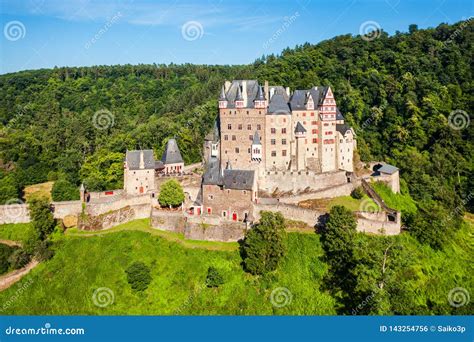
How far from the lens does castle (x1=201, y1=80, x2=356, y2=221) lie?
50.6 meters

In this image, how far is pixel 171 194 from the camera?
1895 inches

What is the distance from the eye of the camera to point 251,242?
3975 centimetres

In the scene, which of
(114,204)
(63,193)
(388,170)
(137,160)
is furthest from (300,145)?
(63,193)

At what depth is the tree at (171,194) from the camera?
48125 mm

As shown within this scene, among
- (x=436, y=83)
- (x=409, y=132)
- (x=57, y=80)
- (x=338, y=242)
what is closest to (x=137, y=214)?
(x=338, y=242)

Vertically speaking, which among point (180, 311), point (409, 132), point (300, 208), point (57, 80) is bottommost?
point (180, 311)

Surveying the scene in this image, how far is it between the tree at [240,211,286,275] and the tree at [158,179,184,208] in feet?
36.2

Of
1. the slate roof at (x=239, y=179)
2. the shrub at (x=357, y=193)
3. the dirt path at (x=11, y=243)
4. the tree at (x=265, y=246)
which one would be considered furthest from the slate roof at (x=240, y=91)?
the dirt path at (x=11, y=243)

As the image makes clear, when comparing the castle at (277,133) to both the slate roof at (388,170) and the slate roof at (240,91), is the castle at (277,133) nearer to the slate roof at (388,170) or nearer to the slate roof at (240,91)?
the slate roof at (240,91)

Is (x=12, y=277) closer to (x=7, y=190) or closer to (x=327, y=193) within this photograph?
(x=7, y=190)

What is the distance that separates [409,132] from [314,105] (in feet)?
93.7

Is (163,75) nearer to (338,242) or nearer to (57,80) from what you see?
(57,80)

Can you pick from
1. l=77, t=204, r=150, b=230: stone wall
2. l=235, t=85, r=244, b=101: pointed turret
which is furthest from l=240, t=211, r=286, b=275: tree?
l=235, t=85, r=244, b=101: pointed turret

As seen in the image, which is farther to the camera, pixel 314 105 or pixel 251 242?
pixel 314 105
